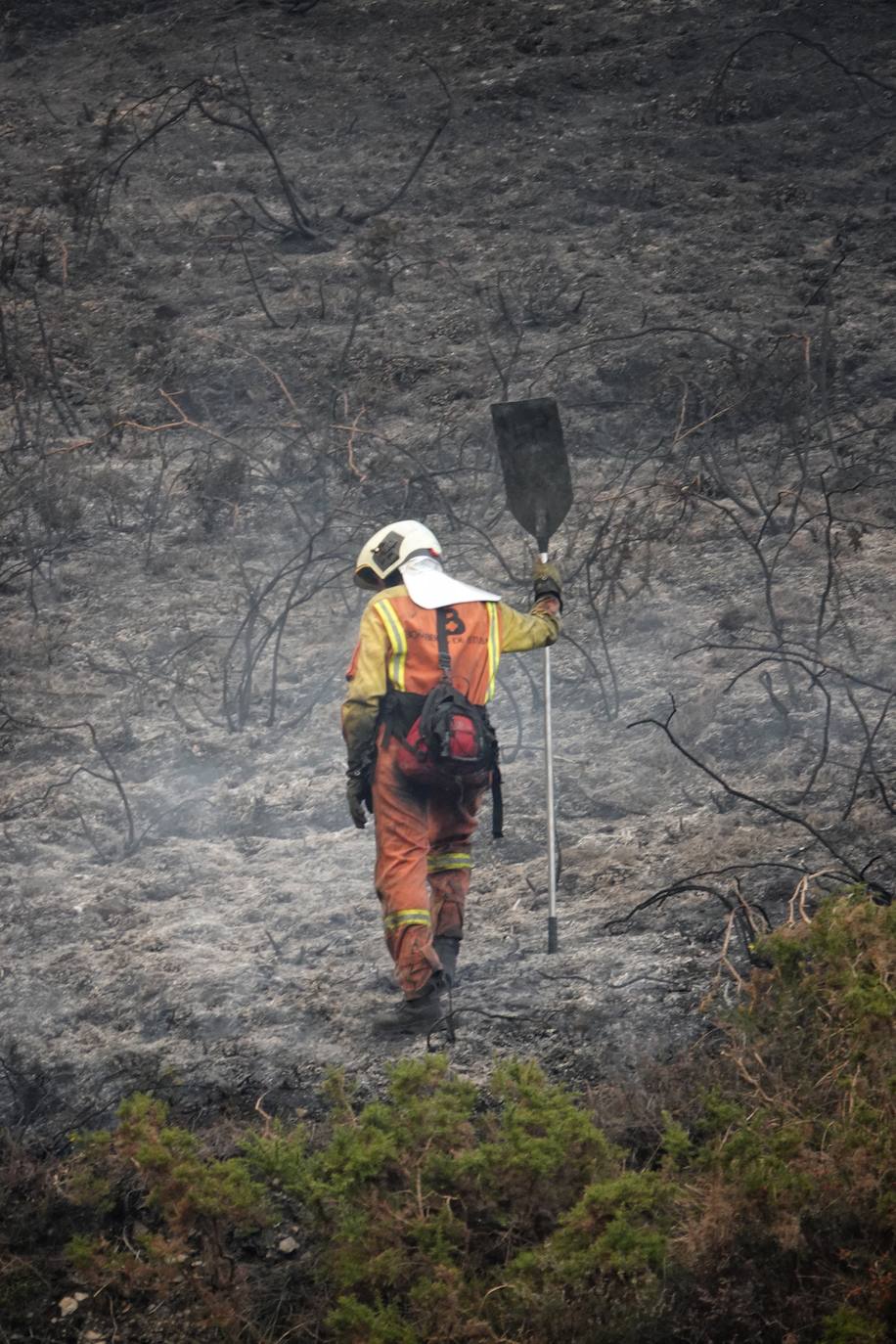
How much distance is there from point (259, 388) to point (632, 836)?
5.12 m

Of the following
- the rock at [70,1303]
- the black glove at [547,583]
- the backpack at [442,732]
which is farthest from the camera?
the black glove at [547,583]

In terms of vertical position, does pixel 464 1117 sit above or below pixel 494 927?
above

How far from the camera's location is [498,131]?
1302 centimetres

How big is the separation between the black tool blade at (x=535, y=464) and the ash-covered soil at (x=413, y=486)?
1353 millimetres

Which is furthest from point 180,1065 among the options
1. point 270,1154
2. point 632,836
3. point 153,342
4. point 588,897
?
point 153,342

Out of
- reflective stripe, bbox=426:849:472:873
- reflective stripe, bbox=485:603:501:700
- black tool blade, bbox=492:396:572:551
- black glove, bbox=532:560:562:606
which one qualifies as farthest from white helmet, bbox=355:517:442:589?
reflective stripe, bbox=426:849:472:873

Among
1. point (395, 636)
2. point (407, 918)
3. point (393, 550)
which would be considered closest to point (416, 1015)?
point (407, 918)

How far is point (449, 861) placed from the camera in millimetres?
5523

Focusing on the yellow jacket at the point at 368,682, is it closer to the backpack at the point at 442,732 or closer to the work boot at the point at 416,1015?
the backpack at the point at 442,732

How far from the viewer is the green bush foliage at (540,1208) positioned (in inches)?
142

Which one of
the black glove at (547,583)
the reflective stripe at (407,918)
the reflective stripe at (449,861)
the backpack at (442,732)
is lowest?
the reflective stripe at (407,918)

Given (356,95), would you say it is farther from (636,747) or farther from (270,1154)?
(270,1154)

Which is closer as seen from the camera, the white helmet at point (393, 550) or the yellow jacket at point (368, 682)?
the yellow jacket at point (368, 682)

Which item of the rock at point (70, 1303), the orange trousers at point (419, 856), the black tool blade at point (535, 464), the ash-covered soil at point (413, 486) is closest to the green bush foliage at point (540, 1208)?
the rock at point (70, 1303)
